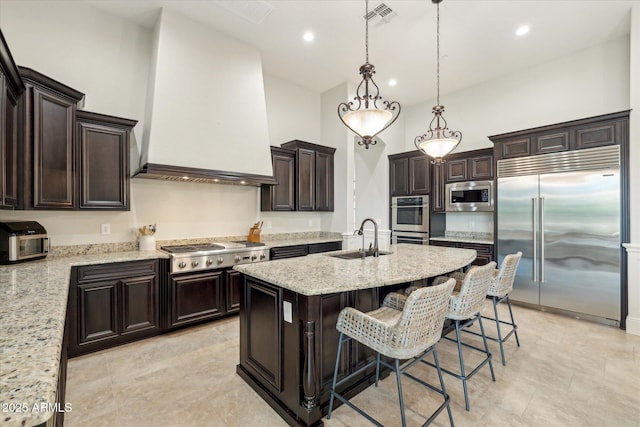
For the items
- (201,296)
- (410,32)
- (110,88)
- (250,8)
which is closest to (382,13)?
(410,32)

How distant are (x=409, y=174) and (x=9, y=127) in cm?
514

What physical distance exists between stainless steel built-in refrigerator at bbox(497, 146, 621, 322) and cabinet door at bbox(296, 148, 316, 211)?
2778 mm

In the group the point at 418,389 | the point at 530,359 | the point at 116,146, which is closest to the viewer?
the point at 418,389

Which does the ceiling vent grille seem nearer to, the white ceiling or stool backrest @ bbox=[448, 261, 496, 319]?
the white ceiling

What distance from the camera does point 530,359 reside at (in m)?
2.65

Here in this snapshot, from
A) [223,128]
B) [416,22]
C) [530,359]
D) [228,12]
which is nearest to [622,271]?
[530,359]

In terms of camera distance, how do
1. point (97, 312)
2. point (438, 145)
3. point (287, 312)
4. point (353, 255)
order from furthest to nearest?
point (438, 145), point (353, 255), point (97, 312), point (287, 312)

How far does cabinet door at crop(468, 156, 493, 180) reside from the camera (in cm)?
454

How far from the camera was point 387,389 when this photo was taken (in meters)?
2.21

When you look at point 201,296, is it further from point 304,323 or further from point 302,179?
point 302,179

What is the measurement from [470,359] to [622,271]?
2263 mm

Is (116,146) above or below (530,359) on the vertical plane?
above

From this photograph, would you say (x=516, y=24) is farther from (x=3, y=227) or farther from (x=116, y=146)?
(x=3, y=227)

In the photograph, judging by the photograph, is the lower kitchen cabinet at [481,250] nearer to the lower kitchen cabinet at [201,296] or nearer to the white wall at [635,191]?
the white wall at [635,191]
